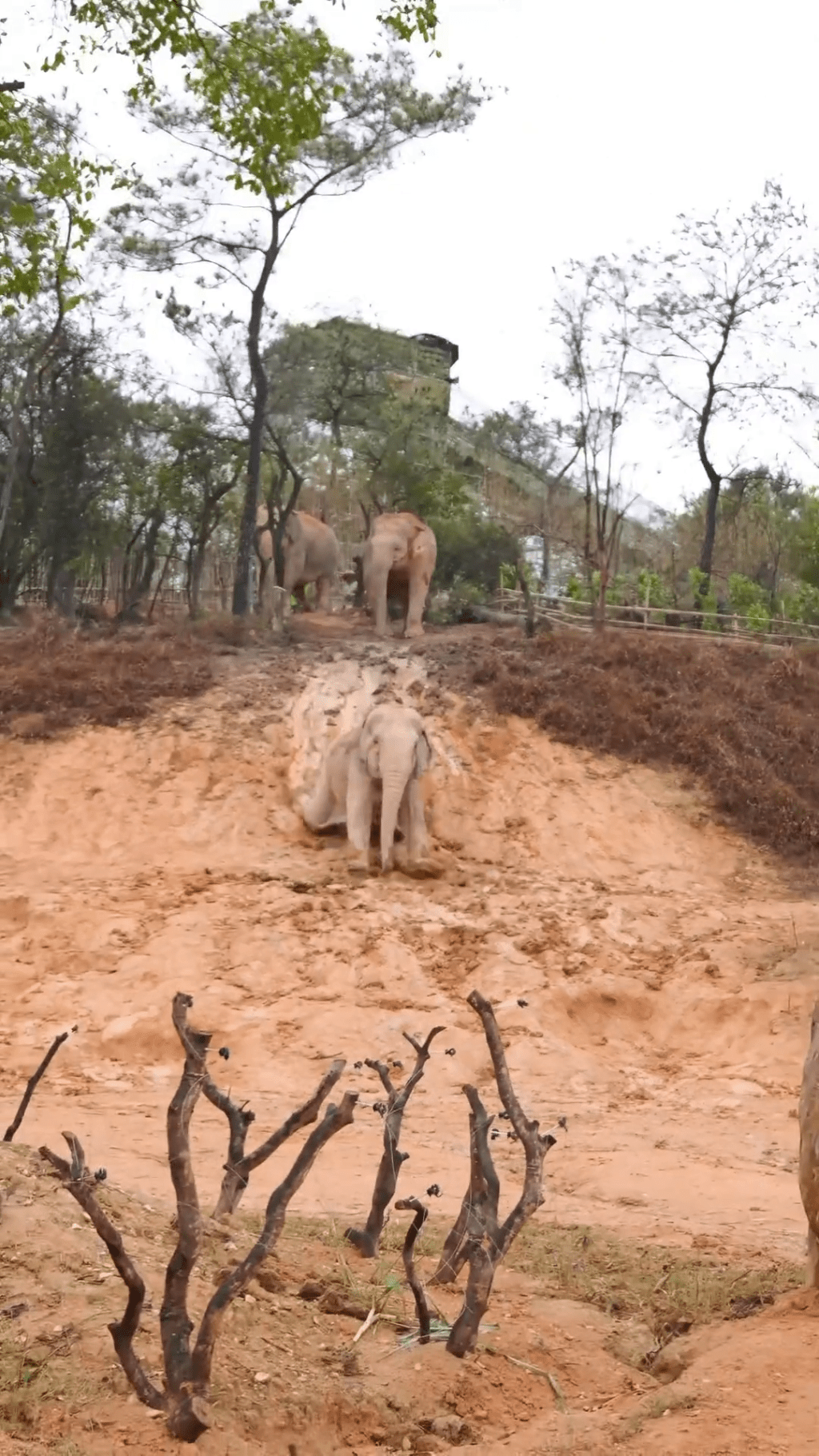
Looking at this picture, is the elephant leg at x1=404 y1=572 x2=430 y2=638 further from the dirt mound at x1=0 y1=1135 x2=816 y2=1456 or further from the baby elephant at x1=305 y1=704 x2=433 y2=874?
the dirt mound at x1=0 y1=1135 x2=816 y2=1456

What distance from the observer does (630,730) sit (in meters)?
16.8

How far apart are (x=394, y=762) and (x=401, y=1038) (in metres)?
3.23

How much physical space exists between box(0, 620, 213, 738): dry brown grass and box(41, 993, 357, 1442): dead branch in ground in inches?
485

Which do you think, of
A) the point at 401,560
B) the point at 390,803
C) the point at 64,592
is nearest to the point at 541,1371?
the point at 390,803

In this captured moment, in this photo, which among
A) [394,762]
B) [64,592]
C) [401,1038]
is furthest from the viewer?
[64,592]

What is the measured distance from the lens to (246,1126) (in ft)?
15.6

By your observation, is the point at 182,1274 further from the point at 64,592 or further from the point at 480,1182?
the point at 64,592

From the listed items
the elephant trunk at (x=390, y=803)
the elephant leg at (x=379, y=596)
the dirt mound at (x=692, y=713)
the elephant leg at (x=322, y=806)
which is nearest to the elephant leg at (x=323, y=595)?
the elephant leg at (x=379, y=596)

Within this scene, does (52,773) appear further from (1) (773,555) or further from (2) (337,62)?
(1) (773,555)

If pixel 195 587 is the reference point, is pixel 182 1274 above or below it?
below

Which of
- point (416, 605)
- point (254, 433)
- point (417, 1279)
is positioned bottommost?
point (417, 1279)

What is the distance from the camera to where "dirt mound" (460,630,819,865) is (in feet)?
52.4

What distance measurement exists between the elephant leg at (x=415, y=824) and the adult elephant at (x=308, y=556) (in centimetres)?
782

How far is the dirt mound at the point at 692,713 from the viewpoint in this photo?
52.4ft
